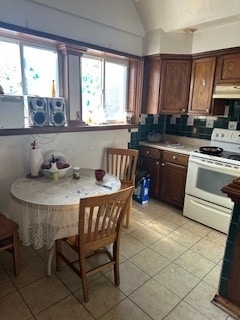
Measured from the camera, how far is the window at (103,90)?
119 inches

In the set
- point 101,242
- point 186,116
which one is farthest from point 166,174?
point 101,242

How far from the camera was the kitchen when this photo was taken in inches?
90.7

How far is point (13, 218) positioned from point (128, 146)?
2.07 metres

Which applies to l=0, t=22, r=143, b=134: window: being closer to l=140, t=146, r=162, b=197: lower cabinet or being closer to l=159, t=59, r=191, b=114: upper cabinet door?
l=159, t=59, r=191, b=114: upper cabinet door

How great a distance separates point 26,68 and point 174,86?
1.94 metres

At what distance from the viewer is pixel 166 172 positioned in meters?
3.35

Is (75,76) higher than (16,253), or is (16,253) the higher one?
(75,76)

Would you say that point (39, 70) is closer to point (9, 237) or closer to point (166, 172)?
point (9, 237)

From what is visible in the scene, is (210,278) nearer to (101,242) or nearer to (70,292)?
(101,242)

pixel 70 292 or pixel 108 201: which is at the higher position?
pixel 108 201

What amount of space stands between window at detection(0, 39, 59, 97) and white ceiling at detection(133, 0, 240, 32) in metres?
1.35

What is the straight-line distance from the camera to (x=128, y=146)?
3.54 m

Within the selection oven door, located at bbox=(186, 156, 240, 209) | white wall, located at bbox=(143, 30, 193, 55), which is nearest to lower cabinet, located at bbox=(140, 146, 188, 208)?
oven door, located at bbox=(186, 156, 240, 209)

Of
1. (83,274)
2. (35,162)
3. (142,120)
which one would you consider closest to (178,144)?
(142,120)
